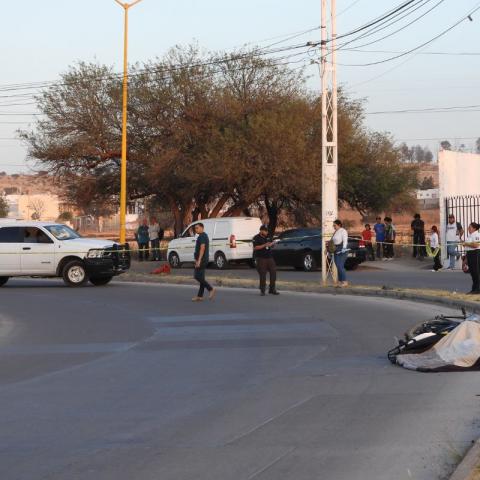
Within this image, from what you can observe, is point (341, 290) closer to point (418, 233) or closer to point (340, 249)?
point (340, 249)

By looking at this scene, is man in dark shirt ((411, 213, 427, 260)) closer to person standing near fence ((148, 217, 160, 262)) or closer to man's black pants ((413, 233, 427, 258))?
man's black pants ((413, 233, 427, 258))

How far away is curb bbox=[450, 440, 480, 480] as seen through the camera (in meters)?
6.38

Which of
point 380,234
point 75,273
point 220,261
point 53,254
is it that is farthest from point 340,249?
point 380,234

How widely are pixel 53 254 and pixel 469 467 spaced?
23.5m

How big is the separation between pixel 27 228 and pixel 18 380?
1773 cm

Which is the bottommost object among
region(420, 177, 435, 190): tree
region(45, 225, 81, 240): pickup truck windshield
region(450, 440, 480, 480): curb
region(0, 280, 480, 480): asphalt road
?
region(0, 280, 480, 480): asphalt road

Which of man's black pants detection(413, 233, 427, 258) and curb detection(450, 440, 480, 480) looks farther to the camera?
man's black pants detection(413, 233, 427, 258)

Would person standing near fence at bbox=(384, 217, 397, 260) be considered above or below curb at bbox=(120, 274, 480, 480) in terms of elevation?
above

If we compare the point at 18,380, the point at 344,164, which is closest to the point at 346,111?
the point at 344,164

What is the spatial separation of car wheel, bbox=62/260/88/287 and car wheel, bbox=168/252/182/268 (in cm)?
1037

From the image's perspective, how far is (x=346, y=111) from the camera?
4694 cm

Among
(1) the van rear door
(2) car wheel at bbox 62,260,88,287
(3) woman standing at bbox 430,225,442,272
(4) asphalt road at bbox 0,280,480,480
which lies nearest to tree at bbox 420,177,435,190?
(3) woman standing at bbox 430,225,442,272

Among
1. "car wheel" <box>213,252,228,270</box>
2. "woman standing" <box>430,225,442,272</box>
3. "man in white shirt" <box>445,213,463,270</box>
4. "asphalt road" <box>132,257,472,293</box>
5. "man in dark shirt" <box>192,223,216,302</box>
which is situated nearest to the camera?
"man in dark shirt" <box>192,223,216,302</box>

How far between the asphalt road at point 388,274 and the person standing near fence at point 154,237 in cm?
198
